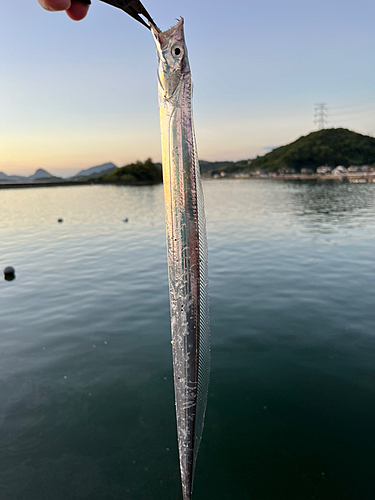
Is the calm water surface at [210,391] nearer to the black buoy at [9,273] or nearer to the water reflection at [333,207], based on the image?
the black buoy at [9,273]

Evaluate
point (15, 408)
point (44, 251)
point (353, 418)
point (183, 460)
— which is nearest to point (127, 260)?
point (44, 251)

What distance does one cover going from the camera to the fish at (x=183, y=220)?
7.11ft

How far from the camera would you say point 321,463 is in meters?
5.65

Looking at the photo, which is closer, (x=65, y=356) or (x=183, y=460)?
(x=183, y=460)

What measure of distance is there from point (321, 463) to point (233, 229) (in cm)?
2596

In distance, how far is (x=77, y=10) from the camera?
9.72 ft

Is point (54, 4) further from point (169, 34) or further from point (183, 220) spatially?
point (183, 220)

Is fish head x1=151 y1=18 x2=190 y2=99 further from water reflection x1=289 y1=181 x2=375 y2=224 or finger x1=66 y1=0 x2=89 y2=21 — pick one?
water reflection x1=289 y1=181 x2=375 y2=224

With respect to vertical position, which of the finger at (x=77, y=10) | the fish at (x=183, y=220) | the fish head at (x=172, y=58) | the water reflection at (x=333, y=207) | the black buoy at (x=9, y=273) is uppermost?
the finger at (x=77, y=10)

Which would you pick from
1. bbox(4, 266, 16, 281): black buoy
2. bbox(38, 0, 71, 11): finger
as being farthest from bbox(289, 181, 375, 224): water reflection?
bbox(38, 0, 71, 11): finger

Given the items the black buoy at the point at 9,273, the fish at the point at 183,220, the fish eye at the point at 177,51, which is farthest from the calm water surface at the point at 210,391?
the fish eye at the point at 177,51

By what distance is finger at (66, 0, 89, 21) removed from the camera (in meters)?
2.93

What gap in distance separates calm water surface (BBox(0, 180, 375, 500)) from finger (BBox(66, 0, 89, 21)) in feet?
15.5

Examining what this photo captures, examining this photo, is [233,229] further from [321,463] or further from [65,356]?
[321,463]
